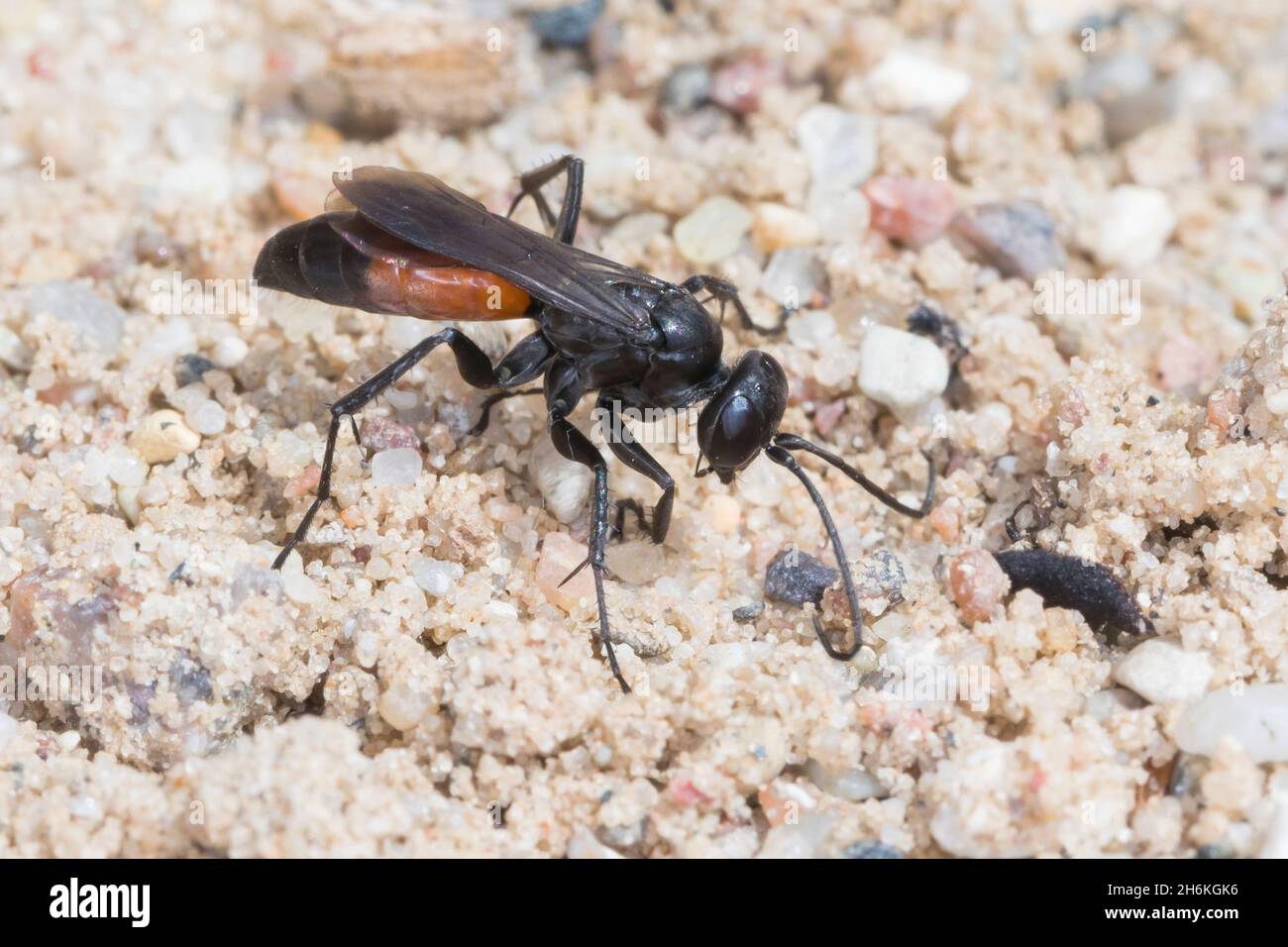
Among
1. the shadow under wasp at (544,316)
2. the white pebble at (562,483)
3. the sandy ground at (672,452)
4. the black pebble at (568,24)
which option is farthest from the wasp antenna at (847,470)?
the black pebble at (568,24)

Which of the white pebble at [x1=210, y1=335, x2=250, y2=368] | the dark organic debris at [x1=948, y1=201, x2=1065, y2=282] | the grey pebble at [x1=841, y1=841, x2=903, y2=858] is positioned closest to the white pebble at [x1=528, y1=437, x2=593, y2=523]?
the white pebble at [x1=210, y1=335, x2=250, y2=368]

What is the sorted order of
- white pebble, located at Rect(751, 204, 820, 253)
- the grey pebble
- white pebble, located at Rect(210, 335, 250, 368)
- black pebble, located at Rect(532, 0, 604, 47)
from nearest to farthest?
the grey pebble, white pebble, located at Rect(210, 335, 250, 368), white pebble, located at Rect(751, 204, 820, 253), black pebble, located at Rect(532, 0, 604, 47)

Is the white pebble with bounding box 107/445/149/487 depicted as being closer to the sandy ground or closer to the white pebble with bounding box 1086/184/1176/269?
the sandy ground

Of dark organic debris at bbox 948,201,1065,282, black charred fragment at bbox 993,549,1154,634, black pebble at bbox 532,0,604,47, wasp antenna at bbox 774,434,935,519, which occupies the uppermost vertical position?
black pebble at bbox 532,0,604,47

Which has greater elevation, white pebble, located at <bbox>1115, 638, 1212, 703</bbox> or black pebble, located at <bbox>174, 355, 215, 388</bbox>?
black pebble, located at <bbox>174, 355, 215, 388</bbox>

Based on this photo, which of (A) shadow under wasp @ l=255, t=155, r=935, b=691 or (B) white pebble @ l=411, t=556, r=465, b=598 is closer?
(B) white pebble @ l=411, t=556, r=465, b=598

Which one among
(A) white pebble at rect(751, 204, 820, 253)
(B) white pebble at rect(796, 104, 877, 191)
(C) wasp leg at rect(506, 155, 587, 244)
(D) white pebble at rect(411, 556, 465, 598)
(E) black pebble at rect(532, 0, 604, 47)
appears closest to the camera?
(D) white pebble at rect(411, 556, 465, 598)

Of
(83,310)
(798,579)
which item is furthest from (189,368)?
(798,579)

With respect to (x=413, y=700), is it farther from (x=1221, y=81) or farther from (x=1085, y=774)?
(x=1221, y=81)

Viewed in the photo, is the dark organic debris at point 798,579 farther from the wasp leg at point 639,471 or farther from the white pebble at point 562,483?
the white pebble at point 562,483
